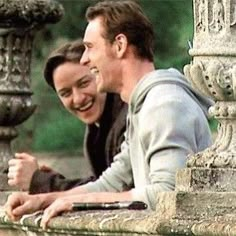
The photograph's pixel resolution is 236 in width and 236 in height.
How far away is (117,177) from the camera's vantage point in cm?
1219

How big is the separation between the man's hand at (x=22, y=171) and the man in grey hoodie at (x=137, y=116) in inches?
28.5

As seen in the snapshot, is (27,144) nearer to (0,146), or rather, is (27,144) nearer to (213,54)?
(0,146)

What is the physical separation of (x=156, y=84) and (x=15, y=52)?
3.65 metres

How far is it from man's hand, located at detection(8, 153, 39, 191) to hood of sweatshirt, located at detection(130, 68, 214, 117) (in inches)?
59.2

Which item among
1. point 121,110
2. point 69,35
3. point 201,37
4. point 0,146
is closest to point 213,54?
point 201,37

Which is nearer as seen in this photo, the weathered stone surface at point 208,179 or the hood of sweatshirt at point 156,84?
the weathered stone surface at point 208,179

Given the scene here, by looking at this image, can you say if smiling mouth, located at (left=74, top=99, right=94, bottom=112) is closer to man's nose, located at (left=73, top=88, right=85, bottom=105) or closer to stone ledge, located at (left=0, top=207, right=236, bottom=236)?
man's nose, located at (left=73, top=88, right=85, bottom=105)

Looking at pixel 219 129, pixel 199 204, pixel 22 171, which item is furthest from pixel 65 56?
pixel 199 204

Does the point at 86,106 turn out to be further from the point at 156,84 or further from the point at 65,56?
the point at 156,84

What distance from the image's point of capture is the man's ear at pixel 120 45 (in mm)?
11844

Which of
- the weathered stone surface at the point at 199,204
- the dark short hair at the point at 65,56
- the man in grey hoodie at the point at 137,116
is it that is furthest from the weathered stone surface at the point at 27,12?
the weathered stone surface at the point at 199,204

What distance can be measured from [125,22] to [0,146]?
3146 mm

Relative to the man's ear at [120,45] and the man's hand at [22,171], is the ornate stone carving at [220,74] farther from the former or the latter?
the man's hand at [22,171]

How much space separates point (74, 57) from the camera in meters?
13.5
